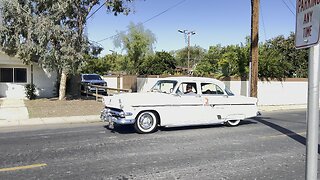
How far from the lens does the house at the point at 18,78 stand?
23.2 meters

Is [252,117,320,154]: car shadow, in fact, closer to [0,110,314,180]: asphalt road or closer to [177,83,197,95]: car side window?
[0,110,314,180]: asphalt road

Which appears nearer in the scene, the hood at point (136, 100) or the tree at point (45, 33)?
the hood at point (136, 100)

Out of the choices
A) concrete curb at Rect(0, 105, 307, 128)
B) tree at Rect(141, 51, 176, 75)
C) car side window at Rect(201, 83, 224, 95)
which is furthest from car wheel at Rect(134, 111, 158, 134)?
tree at Rect(141, 51, 176, 75)

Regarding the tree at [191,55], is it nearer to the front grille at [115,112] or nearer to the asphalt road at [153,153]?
the front grille at [115,112]

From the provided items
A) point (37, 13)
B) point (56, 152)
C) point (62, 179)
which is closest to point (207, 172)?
point (62, 179)

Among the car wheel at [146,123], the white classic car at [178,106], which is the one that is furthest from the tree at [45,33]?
the car wheel at [146,123]

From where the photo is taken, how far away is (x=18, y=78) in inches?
930

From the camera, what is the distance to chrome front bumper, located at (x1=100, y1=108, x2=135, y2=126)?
33.4ft

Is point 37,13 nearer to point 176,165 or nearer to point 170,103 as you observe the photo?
point 170,103

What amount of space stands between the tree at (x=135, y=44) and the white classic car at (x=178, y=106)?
34.2 m

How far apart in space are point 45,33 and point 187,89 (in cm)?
1010

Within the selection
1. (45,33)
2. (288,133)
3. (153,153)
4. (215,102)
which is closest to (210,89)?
(215,102)

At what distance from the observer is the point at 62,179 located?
5.81 metres

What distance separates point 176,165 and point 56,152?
9.28ft
